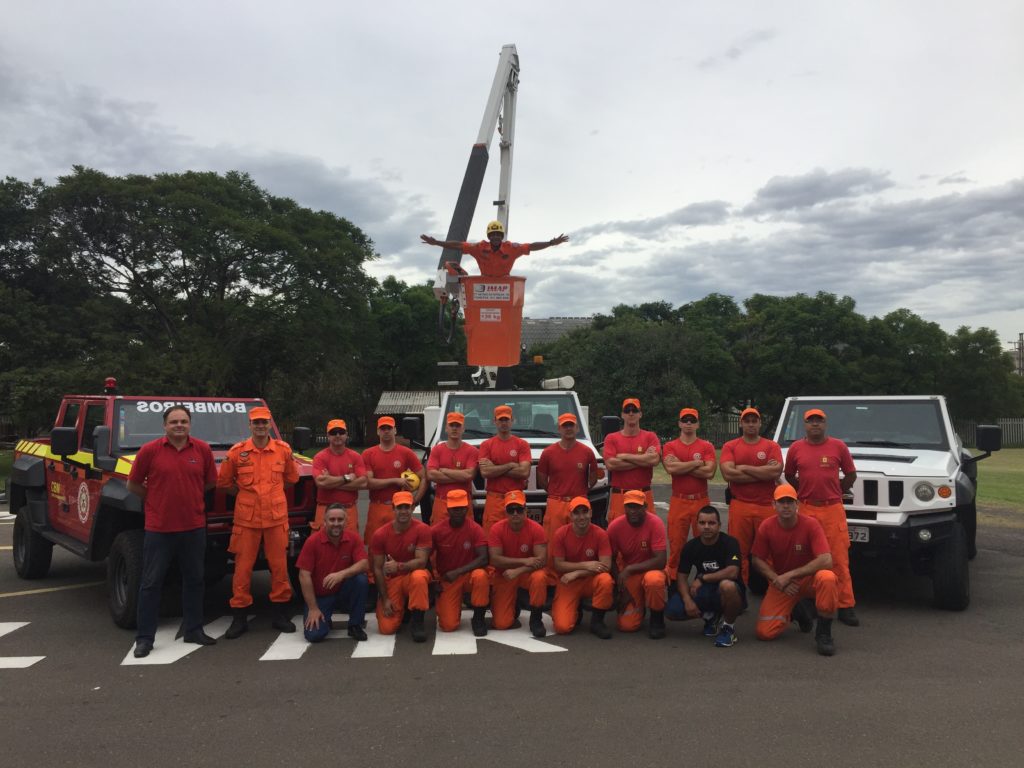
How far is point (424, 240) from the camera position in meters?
11.2

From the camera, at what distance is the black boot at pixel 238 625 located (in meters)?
6.34

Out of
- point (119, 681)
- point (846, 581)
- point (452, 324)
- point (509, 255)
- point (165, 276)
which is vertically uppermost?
point (165, 276)

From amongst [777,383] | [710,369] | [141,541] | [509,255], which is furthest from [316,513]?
[777,383]

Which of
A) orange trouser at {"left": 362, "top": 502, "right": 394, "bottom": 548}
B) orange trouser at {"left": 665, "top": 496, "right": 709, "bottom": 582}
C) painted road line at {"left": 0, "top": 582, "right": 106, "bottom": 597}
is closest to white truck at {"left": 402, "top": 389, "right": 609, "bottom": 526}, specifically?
orange trouser at {"left": 362, "top": 502, "right": 394, "bottom": 548}

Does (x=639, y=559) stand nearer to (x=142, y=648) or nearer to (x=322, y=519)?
(x=322, y=519)

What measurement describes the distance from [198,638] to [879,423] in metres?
6.60

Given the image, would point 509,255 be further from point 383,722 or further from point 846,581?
point 383,722

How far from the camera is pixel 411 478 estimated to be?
297 inches

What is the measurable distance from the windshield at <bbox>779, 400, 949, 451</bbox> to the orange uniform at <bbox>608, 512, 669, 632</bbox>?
254 cm

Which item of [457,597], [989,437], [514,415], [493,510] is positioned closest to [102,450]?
[457,597]

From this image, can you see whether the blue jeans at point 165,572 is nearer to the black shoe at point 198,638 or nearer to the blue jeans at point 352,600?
the black shoe at point 198,638

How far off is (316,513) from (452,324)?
5747 millimetres

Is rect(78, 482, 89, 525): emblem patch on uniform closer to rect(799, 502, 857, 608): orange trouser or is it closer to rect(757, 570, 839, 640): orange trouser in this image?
rect(757, 570, 839, 640): orange trouser

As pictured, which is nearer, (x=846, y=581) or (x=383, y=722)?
(x=383, y=722)
